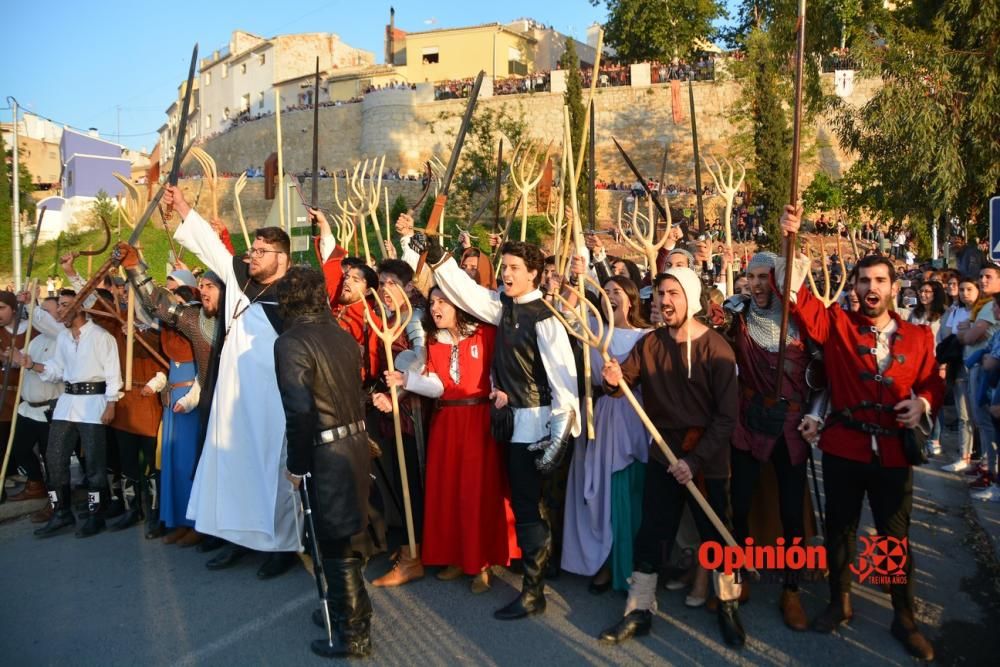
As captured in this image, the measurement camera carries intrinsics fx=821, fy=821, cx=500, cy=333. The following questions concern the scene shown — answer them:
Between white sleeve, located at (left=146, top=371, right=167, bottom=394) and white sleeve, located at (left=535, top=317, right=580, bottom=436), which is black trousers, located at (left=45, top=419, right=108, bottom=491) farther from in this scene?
white sleeve, located at (left=535, top=317, right=580, bottom=436)

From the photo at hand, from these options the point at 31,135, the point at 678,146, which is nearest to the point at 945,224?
the point at 678,146

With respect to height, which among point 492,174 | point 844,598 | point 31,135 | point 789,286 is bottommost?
point 844,598

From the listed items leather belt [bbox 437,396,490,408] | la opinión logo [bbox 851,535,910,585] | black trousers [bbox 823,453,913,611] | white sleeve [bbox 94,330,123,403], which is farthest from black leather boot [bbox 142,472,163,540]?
la opinión logo [bbox 851,535,910,585]

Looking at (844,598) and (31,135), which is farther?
(31,135)

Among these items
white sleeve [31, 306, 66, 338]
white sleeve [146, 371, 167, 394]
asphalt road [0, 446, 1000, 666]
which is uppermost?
white sleeve [31, 306, 66, 338]

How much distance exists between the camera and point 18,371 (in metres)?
7.34

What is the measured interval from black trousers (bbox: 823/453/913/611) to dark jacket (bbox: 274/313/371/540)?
2.36 m

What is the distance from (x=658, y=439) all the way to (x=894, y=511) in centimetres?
122

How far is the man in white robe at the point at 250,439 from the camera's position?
16.8 feet

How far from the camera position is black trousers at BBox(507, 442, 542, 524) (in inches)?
177

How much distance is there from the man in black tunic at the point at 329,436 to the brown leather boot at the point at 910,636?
2585 mm

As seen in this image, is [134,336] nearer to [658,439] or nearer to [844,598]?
[658,439]

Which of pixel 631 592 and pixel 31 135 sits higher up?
pixel 31 135

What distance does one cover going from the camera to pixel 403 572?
4.97 metres
